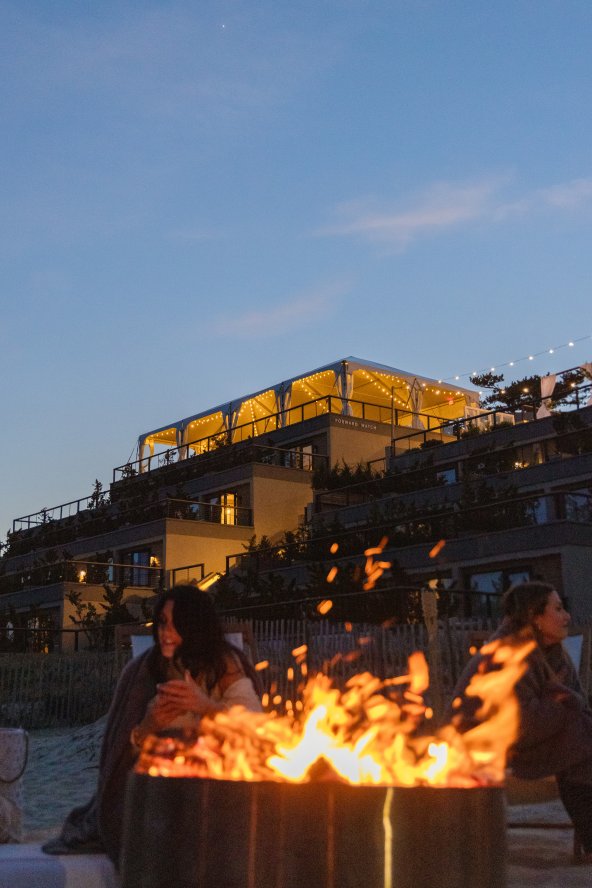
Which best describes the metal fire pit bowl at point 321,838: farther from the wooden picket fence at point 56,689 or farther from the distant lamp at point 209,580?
the distant lamp at point 209,580

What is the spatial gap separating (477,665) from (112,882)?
2.30m

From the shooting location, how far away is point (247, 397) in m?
43.6

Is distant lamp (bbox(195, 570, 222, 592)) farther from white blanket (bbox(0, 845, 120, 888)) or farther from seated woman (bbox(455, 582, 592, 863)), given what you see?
white blanket (bbox(0, 845, 120, 888))

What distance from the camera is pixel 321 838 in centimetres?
288

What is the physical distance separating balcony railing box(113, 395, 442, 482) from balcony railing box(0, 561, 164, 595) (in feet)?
19.5

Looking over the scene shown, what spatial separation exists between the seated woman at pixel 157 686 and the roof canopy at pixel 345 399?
33.3m

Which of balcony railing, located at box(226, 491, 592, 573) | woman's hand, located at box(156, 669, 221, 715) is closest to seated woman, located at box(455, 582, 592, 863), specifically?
woman's hand, located at box(156, 669, 221, 715)

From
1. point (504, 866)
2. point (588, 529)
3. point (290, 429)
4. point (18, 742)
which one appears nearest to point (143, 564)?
point (290, 429)

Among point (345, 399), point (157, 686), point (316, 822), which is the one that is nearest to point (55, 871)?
point (157, 686)

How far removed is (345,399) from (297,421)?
3066mm

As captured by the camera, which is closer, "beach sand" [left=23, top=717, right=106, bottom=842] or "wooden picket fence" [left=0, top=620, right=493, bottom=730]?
"beach sand" [left=23, top=717, right=106, bottom=842]

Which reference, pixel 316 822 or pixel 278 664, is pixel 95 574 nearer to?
pixel 278 664

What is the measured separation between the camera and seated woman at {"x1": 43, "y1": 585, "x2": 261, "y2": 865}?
14.4 ft

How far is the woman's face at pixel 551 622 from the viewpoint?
569 cm
